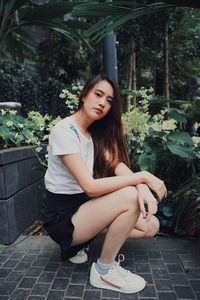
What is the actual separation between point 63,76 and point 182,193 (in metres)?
7.29

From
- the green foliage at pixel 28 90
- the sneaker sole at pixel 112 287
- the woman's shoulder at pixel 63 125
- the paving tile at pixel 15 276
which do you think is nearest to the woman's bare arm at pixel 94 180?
the woman's shoulder at pixel 63 125

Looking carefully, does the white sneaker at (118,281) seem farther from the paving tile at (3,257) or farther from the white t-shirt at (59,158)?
the paving tile at (3,257)

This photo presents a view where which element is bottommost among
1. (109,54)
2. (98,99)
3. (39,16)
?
(98,99)

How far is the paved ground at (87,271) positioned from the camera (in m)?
2.06

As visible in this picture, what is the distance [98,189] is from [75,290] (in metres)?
0.64

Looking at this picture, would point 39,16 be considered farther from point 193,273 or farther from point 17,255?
point 193,273

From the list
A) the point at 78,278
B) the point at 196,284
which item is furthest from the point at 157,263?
the point at 78,278

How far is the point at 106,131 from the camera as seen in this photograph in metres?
2.38

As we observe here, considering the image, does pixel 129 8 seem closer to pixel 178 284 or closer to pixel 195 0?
pixel 195 0

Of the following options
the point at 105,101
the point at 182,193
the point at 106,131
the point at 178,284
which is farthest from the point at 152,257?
the point at 105,101

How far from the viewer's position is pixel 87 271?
2.36 meters

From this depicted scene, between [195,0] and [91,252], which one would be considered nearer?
[195,0]

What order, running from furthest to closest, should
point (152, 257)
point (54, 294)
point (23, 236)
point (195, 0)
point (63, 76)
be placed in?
point (63, 76), point (23, 236), point (152, 257), point (195, 0), point (54, 294)

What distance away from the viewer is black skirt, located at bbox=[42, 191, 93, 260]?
85.2 inches
